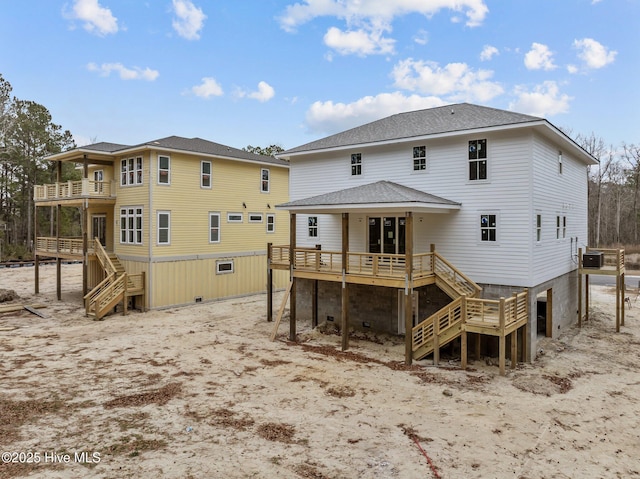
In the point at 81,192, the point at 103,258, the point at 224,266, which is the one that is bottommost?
the point at 224,266

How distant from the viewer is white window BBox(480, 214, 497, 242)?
1409cm

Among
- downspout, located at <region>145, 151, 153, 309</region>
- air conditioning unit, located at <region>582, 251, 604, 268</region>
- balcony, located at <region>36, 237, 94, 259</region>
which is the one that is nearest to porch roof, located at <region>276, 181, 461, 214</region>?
air conditioning unit, located at <region>582, 251, 604, 268</region>

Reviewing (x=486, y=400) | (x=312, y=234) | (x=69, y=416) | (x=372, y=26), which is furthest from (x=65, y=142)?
(x=486, y=400)

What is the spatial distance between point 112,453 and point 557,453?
A: 815 cm

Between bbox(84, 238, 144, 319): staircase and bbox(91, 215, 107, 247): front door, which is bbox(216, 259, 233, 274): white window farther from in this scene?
bbox(91, 215, 107, 247): front door

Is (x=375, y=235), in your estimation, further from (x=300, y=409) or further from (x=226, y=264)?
(x=226, y=264)

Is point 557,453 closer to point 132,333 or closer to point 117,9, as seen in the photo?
point 132,333

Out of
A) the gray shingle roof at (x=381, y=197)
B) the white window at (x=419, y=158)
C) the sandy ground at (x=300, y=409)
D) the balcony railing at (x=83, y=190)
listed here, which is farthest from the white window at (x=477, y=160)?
the balcony railing at (x=83, y=190)

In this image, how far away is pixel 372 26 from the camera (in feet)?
83.0

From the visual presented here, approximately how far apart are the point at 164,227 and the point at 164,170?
295 centimetres

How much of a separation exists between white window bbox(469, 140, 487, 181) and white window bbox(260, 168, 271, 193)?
1533cm

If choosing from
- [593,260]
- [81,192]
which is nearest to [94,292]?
[81,192]

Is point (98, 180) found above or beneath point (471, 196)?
above

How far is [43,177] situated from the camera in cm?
4522
